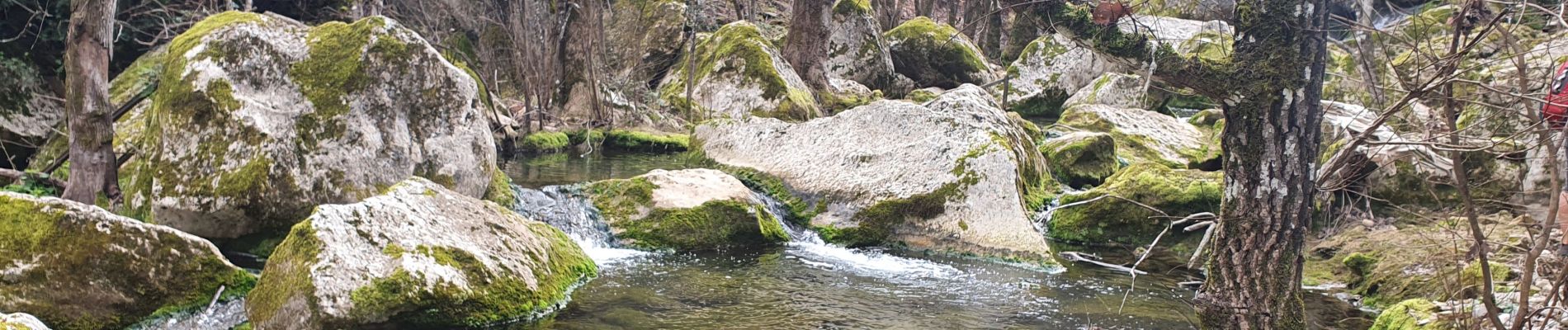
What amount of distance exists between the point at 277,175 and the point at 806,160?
203 inches

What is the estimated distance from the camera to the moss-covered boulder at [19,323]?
10.9 ft

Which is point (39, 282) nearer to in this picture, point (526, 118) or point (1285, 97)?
point (1285, 97)

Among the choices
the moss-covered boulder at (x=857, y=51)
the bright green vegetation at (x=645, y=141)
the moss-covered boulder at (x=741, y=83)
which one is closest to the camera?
the bright green vegetation at (x=645, y=141)

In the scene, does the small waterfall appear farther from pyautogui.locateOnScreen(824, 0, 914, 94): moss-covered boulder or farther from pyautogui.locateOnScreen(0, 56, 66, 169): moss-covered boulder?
pyautogui.locateOnScreen(824, 0, 914, 94): moss-covered boulder

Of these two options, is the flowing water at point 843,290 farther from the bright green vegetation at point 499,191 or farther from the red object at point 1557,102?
the red object at point 1557,102

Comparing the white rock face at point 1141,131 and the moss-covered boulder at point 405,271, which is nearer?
the moss-covered boulder at point 405,271

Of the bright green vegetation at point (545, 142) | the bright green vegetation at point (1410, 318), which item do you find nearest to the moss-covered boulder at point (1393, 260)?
the bright green vegetation at point (1410, 318)

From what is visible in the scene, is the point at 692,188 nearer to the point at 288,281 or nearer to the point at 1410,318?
the point at 288,281

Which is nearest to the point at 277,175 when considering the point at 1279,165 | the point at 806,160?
the point at 806,160

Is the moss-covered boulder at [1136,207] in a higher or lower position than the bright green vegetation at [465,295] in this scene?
higher

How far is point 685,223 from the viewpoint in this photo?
9203 mm

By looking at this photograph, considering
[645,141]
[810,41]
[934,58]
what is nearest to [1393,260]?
[645,141]

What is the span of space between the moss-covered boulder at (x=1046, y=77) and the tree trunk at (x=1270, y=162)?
17.1 m

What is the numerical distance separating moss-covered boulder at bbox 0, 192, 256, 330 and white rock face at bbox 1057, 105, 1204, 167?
444 inches
